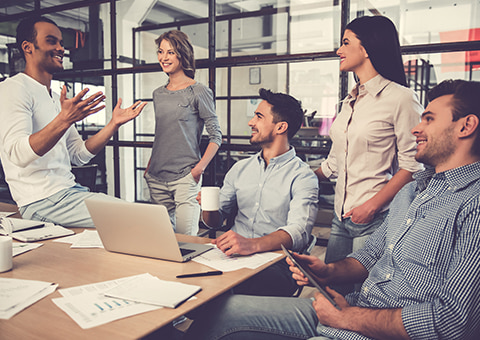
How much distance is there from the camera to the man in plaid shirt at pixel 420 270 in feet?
3.49

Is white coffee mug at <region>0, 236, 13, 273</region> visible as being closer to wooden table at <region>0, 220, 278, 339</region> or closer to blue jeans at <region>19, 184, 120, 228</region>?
wooden table at <region>0, 220, 278, 339</region>

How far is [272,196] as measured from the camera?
6.65 feet

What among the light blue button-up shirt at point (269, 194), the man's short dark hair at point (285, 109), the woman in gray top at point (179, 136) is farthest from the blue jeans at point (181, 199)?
the man's short dark hair at point (285, 109)

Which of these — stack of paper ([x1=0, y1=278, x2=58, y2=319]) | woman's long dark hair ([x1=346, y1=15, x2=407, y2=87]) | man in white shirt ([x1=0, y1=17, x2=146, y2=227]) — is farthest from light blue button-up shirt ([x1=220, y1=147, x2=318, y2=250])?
stack of paper ([x1=0, y1=278, x2=58, y2=319])

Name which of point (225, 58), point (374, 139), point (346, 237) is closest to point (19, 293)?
point (346, 237)

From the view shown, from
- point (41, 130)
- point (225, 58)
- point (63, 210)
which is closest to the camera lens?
point (41, 130)

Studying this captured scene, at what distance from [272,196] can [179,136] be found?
871mm

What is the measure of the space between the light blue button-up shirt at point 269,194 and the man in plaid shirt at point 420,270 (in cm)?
44

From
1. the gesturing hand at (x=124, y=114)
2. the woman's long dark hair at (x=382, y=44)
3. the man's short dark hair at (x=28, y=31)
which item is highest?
the man's short dark hair at (x=28, y=31)

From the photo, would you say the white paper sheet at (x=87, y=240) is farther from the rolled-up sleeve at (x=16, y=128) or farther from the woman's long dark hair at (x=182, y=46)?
the woman's long dark hair at (x=182, y=46)

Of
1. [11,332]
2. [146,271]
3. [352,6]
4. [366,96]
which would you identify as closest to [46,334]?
[11,332]

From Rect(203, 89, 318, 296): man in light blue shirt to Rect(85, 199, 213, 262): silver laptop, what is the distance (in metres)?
0.20

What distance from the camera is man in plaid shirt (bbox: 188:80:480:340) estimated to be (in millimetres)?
1064

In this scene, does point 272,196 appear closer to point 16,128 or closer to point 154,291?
point 154,291
